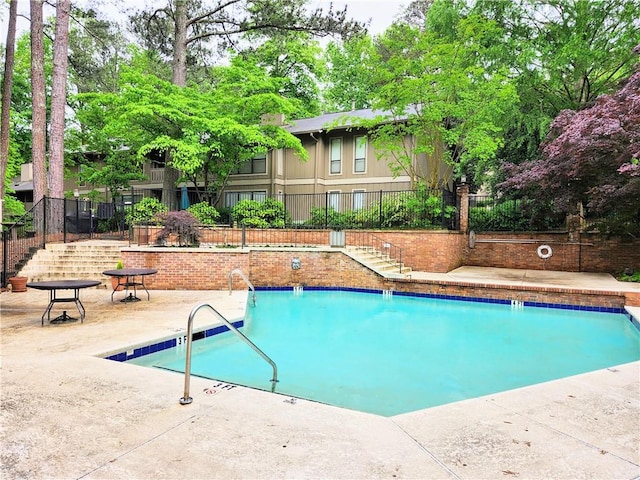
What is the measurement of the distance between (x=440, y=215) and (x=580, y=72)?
6.75 m

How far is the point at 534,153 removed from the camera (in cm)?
1487

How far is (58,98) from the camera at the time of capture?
46.5ft

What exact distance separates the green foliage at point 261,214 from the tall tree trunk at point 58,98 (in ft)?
20.5

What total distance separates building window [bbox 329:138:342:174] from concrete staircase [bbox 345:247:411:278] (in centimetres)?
734

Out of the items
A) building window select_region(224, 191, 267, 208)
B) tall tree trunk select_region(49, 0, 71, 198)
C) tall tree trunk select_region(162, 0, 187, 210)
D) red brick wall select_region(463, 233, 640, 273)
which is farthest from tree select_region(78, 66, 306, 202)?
red brick wall select_region(463, 233, 640, 273)

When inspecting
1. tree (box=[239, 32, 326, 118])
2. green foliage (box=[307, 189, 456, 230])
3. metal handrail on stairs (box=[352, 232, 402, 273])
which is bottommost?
metal handrail on stairs (box=[352, 232, 402, 273])

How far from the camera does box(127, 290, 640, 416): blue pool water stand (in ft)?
15.2

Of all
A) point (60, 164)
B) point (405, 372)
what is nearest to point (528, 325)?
point (405, 372)

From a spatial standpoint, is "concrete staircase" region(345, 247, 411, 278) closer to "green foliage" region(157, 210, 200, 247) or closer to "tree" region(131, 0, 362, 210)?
"green foliage" region(157, 210, 200, 247)

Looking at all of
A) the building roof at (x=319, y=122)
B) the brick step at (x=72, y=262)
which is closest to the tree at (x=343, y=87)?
the building roof at (x=319, y=122)

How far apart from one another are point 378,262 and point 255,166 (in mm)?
10491

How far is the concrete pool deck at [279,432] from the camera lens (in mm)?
2340

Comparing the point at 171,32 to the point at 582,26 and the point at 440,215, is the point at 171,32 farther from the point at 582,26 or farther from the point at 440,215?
the point at 582,26

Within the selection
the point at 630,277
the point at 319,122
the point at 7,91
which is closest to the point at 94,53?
the point at 7,91
